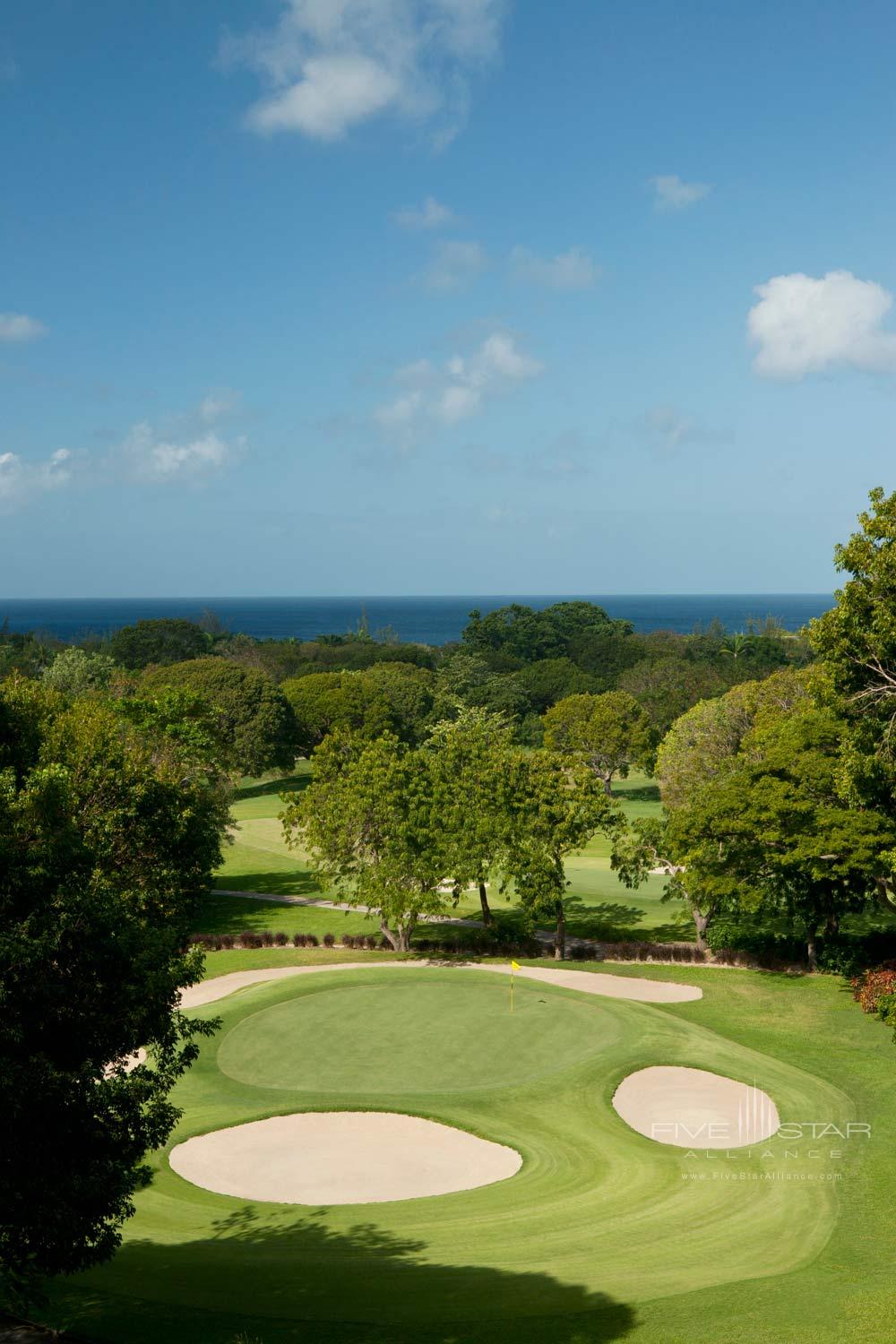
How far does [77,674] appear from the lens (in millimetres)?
73062

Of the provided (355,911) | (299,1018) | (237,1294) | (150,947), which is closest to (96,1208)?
(150,947)

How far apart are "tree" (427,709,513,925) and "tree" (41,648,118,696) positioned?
34439 mm

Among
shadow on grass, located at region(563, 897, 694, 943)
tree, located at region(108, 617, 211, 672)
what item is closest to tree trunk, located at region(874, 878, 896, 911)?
shadow on grass, located at region(563, 897, 694, 943)

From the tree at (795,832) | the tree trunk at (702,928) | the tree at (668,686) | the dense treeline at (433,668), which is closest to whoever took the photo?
the tree at (795,832)

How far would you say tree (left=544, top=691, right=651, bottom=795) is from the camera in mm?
84375

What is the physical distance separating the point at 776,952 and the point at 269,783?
2509 inches

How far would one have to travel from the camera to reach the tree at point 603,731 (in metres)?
84.4

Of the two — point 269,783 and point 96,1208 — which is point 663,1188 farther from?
point 269,783

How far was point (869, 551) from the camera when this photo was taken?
2845 centimetres

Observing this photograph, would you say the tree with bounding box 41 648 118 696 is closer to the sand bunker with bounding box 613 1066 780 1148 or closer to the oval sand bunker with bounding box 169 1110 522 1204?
the oval sand bunker with bounding box 169 1110 522 1204

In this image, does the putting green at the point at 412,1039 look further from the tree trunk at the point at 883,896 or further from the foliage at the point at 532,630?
the foliage at the point at 532,630

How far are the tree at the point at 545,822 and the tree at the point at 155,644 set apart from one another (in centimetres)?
10620

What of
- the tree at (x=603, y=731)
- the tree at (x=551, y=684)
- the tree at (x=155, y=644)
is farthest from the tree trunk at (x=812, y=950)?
the tree at (x=155, y=644)

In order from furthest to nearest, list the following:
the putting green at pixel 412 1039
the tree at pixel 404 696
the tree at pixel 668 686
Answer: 1. the tree at pixel 404 696
2. the tree at pixel 668 686
3. the putting green at pixel 412 1039
